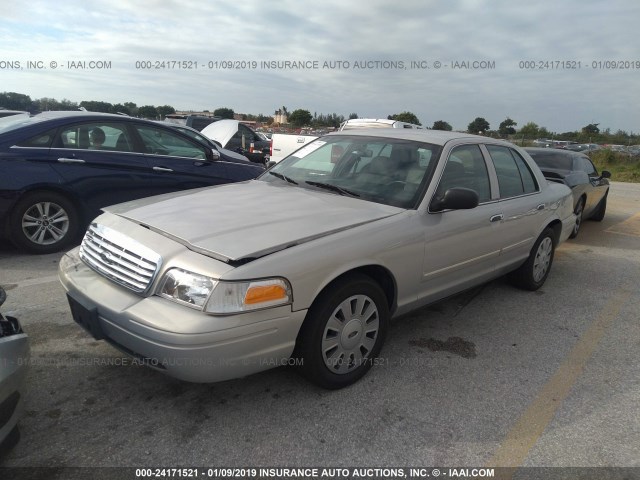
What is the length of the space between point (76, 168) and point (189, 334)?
13.5ft

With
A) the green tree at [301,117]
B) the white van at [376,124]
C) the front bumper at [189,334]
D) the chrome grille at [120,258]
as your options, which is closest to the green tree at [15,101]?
the white van at [376,124]

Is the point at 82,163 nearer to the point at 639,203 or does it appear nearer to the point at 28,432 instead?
the point at 28,432

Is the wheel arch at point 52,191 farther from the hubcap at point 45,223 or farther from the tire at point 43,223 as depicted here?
the hubcap at point 45,223

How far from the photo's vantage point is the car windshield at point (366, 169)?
3.47 m

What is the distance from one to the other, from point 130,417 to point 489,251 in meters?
2.95

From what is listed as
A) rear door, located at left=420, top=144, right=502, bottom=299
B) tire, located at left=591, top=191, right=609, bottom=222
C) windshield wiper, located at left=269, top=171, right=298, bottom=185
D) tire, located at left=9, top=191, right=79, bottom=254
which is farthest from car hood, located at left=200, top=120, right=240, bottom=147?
rear door, located at left=420, top=144, right=502, bottom=299

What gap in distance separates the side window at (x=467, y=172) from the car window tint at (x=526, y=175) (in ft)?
2.45

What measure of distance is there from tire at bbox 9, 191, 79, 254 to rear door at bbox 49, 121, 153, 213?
0.77 ft

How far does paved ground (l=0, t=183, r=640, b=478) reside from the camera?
239cm

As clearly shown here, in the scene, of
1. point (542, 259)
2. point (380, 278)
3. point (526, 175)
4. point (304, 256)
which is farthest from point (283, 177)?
point (542, 259)

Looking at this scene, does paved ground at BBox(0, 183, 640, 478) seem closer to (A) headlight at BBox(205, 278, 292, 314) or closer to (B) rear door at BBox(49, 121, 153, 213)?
(A) headlight at BBox(205, 278, 292, 314)

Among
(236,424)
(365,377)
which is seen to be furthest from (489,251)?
(236,424)

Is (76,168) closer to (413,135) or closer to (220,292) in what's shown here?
(413,135)

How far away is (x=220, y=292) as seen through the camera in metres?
2.33
